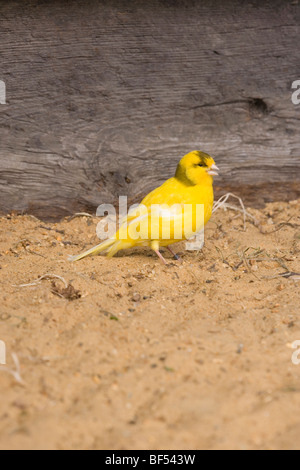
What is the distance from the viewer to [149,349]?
2877mm

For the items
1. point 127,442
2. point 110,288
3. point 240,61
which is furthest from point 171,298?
point 240,61

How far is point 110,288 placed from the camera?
3689mm

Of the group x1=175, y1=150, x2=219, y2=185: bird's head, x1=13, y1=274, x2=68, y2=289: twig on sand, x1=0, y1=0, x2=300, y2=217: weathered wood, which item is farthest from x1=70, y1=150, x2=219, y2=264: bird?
x1=0, y1=0, x2=300, y2=217: weathered wood

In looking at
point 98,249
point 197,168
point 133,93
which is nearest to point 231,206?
point 197,168

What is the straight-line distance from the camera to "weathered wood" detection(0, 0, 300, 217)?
448 cm

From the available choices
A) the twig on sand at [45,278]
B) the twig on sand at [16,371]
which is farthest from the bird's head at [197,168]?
the twig on sand at [16,371]

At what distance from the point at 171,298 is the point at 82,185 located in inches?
69.3

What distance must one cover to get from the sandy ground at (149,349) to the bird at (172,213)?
179 mm

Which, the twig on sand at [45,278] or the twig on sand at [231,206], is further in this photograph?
the twig on sand at [231,206]

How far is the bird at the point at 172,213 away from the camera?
13.5 ft

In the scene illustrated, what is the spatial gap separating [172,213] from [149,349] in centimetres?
147

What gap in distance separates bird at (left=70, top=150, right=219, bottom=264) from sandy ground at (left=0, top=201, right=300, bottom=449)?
0.59 ft

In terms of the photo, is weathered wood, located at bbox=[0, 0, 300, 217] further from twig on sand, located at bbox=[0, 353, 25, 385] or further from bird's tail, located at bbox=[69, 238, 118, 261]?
twig on sand, located at bbox=[0, 353, 25, 385]

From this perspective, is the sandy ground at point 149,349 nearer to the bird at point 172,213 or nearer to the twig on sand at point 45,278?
the twig on sand at point 45,278
